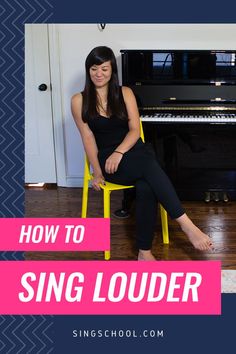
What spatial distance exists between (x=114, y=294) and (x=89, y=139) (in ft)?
3.12

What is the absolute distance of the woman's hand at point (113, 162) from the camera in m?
2.38

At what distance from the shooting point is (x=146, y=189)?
7.47ft

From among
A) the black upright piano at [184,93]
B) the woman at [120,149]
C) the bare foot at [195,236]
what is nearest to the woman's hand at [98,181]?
the woman at [120,149]

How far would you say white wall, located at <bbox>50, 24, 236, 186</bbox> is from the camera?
3.29 meters

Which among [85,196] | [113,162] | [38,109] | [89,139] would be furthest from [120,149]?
[38,109]

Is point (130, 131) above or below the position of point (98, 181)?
above

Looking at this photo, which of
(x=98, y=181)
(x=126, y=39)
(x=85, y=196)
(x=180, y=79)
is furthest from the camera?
(x=126, y=39)

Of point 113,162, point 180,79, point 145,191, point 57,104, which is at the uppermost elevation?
point 180,79

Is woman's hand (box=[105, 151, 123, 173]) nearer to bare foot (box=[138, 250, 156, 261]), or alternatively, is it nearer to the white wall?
bare foot (box=[138, 250, 156, 261])

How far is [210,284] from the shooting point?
6.30ft

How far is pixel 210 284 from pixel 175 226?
3.35 feet

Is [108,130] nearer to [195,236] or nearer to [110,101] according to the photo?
[110,101]

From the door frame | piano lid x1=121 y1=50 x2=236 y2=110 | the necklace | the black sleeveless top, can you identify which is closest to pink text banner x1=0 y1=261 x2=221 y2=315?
the black sleeveless top

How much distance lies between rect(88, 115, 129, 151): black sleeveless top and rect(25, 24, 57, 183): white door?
1.19 m
